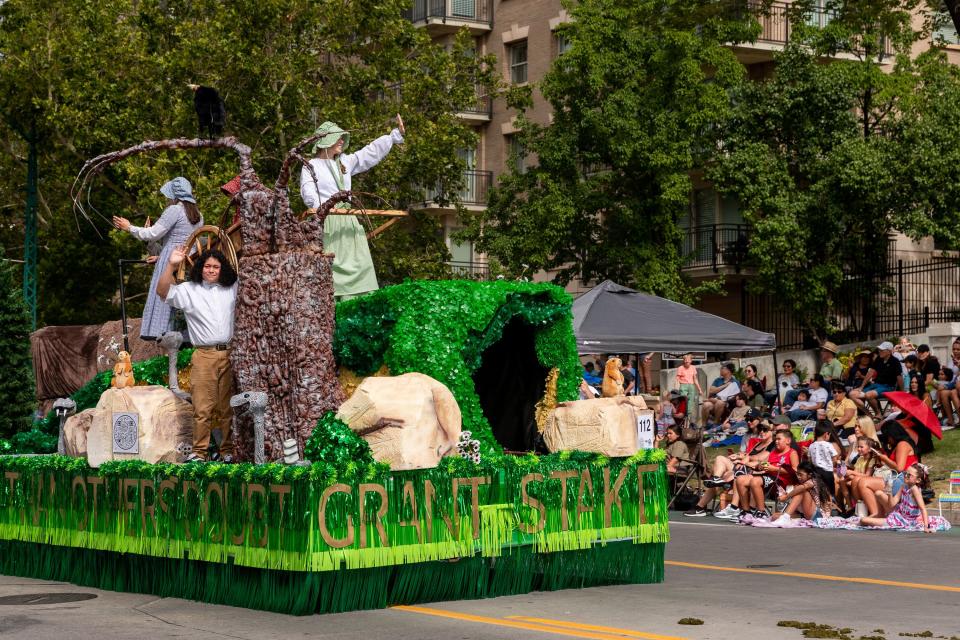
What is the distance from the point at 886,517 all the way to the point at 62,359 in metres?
10.7

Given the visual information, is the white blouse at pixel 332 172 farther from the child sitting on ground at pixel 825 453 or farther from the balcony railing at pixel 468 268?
the balcony railing at pixel 468 268

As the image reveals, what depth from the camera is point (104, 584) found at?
40.0ft

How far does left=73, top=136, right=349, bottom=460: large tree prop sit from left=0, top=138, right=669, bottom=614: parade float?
2 cm

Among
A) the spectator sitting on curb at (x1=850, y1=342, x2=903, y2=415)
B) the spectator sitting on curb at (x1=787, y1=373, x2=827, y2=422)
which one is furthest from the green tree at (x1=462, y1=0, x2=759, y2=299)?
the spectator sitting on curb at (x1=850, y1=342, x2=903, y2=415)

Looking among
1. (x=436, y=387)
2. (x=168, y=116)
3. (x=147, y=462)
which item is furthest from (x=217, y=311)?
(x=168, y=116)

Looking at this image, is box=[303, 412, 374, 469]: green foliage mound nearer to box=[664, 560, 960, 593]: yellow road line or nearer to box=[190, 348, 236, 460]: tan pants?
box=[190, 348, 236, 460]: tan pants

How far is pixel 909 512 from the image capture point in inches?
718

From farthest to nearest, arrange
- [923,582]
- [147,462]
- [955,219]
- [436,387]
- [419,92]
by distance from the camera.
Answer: [419,92], [955,219], [923,582], [147,462], [436,387]

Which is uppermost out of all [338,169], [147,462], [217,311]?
[338,169]

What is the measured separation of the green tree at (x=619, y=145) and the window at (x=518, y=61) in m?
9.62

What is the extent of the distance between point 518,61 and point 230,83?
14.9 m

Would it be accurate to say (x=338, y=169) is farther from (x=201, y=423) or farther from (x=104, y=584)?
(x=104, y=584)

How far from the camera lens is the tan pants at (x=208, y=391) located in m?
Answer: 11.7

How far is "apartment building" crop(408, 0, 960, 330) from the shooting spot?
37.4m
